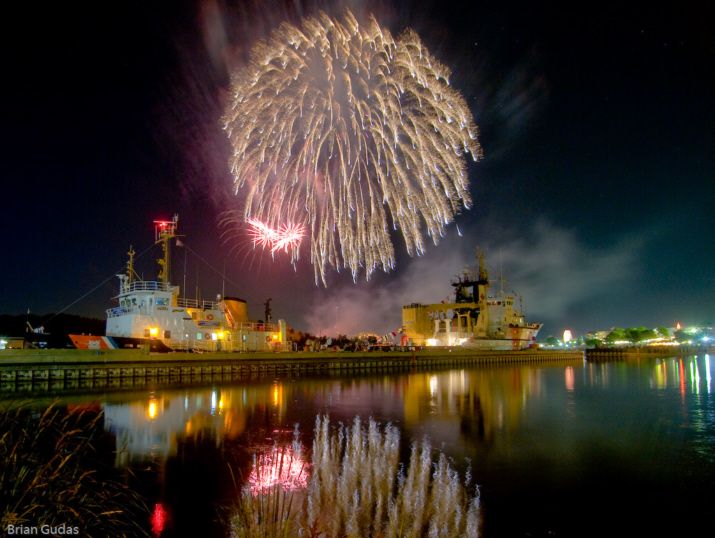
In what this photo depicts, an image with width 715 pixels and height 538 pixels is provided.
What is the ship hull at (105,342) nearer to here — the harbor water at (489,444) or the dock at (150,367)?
the dock at (150,367)

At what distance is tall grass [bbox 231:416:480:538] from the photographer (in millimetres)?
7461

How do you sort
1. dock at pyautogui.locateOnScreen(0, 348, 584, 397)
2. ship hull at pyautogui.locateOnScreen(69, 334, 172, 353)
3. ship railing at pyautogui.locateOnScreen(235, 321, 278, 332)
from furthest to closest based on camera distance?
ship railing at pyautogui.locateOnScreen(235, 321, 278, 332) → ship hull at pyautogui.locateOnScreen(69, 334, 172, 353) → dock at pyautogui.locateOnScreen(0, 348, 584, 397)

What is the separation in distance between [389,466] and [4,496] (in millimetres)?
8226

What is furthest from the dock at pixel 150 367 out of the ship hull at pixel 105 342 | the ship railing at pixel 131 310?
the ship railing at pixel 131 310

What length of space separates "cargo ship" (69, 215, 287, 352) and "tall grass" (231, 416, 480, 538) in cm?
2616

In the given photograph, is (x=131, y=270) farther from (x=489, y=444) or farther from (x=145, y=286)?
(x=489, y=444)

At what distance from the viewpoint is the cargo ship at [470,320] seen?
67125 millimetres

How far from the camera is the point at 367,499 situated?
912cm

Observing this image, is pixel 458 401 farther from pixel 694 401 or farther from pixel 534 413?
pixel 694 401

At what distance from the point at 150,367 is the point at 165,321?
5.49m

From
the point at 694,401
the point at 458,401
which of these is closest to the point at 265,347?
the point at 458,401

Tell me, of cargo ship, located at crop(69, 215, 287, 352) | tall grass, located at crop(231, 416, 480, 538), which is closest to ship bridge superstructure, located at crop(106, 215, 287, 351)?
cargo ship, located at crop(69, 215, 287, 352)

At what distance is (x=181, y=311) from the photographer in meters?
39.0

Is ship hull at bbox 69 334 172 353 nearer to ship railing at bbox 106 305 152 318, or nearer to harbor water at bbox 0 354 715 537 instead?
ship railing at bbox 106 305 152 318
